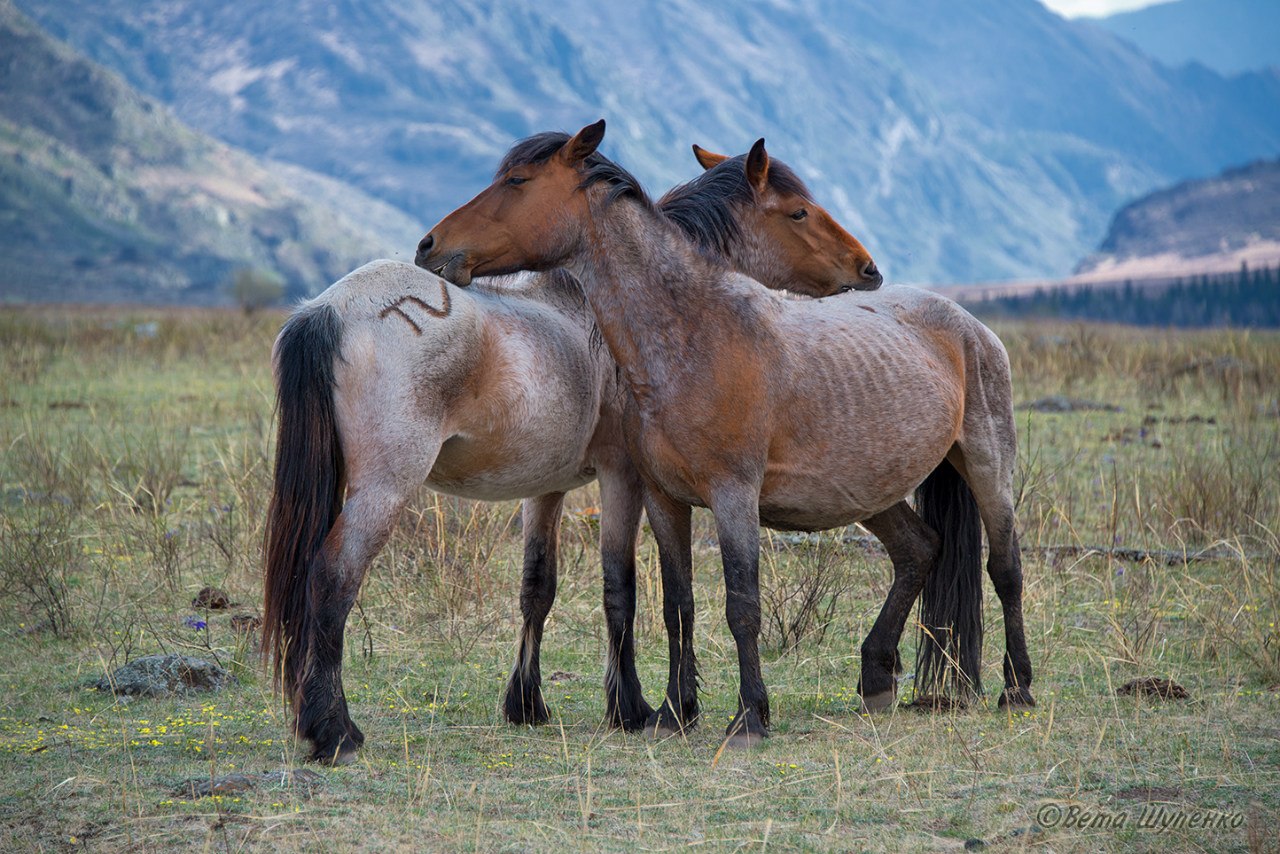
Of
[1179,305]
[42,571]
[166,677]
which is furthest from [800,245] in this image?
[1179,305]

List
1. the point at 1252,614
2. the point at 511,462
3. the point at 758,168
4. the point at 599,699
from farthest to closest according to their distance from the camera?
the point at 1252,614
the point at 599,699
the point at 758,168
the point at 511,462

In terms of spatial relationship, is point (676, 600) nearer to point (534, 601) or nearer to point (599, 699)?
point (534, 601)

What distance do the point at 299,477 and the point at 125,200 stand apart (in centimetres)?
10879

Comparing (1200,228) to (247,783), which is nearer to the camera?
(247,783)

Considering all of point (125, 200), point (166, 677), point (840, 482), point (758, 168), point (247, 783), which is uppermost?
point (125, 200)

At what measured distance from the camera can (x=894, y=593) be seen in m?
5.89

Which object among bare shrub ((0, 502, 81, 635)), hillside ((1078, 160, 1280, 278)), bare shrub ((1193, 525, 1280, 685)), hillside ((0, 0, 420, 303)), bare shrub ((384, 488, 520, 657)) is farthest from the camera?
hillside ((0, 0, 420, 303))

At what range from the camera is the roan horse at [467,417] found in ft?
15.3

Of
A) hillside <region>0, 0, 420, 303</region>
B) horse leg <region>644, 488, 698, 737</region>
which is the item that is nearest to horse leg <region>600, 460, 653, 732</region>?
horse leg <region>644, 488, 698, 737</region>

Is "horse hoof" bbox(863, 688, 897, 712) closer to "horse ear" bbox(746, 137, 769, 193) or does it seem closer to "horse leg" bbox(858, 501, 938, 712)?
"horse leg" bbox(858, 501, 938, 712)

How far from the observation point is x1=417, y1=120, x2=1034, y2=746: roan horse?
5.02 meters

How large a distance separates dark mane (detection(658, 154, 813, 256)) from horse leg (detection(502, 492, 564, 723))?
1305mm

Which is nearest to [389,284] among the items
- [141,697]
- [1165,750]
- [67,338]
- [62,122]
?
[141,697]

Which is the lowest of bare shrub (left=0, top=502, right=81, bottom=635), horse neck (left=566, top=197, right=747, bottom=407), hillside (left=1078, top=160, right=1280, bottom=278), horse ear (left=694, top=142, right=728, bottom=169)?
bare shrub (left=0, top=502, right=81, bottom=635)
